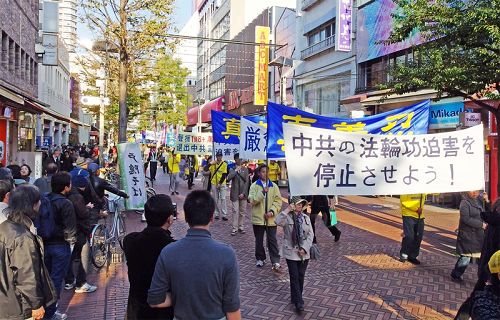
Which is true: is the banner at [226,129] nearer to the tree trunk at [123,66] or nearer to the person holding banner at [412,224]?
the tree trunk at [123,66]

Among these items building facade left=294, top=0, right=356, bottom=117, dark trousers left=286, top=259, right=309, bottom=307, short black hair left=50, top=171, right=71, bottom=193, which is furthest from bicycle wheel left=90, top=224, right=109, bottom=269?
building facade left=294, top=0, right=356, bottom=117

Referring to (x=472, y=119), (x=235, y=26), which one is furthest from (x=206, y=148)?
(x=235, y=26)

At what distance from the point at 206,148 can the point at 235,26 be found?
80.0 feet

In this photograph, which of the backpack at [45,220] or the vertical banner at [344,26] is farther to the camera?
the vertical banner at [344,26]

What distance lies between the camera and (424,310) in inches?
239

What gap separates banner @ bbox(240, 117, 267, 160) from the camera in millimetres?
9469

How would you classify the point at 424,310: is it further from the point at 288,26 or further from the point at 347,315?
the point at 288,26

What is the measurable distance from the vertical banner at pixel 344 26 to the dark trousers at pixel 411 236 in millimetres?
13790

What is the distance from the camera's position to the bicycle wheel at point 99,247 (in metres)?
7.50

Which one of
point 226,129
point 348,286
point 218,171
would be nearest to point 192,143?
point 218,171

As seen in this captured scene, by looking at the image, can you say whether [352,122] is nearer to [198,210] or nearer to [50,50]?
[198,210]

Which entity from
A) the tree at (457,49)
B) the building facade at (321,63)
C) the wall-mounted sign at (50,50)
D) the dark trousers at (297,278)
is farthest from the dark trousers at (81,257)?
the wall-mounted sign at (50,50)

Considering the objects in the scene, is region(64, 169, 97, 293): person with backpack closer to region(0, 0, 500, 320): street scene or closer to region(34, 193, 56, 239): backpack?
region(0, 0, 500, 320): street scene

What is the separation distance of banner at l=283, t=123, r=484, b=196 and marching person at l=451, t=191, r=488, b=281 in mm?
1077
